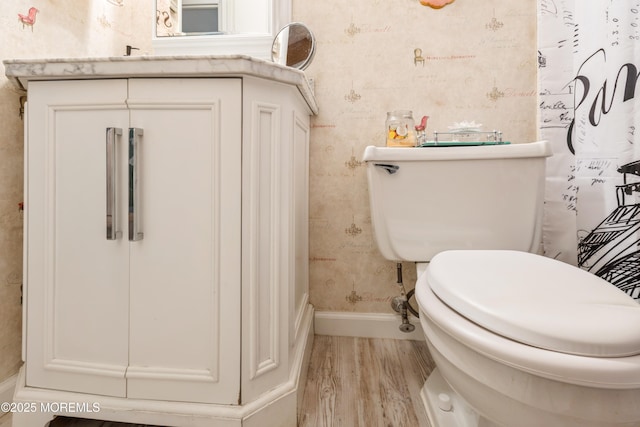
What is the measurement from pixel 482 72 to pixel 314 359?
120 centimetres


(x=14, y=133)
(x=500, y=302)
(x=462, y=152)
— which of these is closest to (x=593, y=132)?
(x=462, y=152)

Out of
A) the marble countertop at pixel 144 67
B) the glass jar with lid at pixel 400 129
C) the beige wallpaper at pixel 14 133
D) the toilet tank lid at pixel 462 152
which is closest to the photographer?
the marble countertop at pixel 144 67

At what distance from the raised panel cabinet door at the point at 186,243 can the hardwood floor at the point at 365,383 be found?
1.00 ft

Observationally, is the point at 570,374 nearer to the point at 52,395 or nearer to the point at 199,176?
the point at 199,176

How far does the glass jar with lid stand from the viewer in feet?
3.72

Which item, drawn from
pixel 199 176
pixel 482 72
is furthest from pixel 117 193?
pixel 482 72

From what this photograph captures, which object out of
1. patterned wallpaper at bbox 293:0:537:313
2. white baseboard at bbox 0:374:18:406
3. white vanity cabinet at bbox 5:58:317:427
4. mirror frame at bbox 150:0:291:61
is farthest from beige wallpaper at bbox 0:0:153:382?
patterned wallpaper at bbox 293:0:537:313

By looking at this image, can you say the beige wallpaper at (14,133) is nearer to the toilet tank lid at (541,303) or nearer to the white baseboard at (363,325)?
the white baseboard at (363,325)

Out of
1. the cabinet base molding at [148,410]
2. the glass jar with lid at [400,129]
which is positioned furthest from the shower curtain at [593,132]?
the cabinet base molding at [148,410]

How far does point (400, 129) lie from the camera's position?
3.84 feet

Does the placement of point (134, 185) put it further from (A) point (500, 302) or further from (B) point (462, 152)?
(B) point (462, 152)

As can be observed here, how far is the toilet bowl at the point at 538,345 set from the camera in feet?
1.44

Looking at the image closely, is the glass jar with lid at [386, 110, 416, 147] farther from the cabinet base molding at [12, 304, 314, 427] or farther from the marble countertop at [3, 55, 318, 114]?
the cabinet base molding at [12, 304, 314, 427]

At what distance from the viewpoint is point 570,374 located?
1.43 feet
